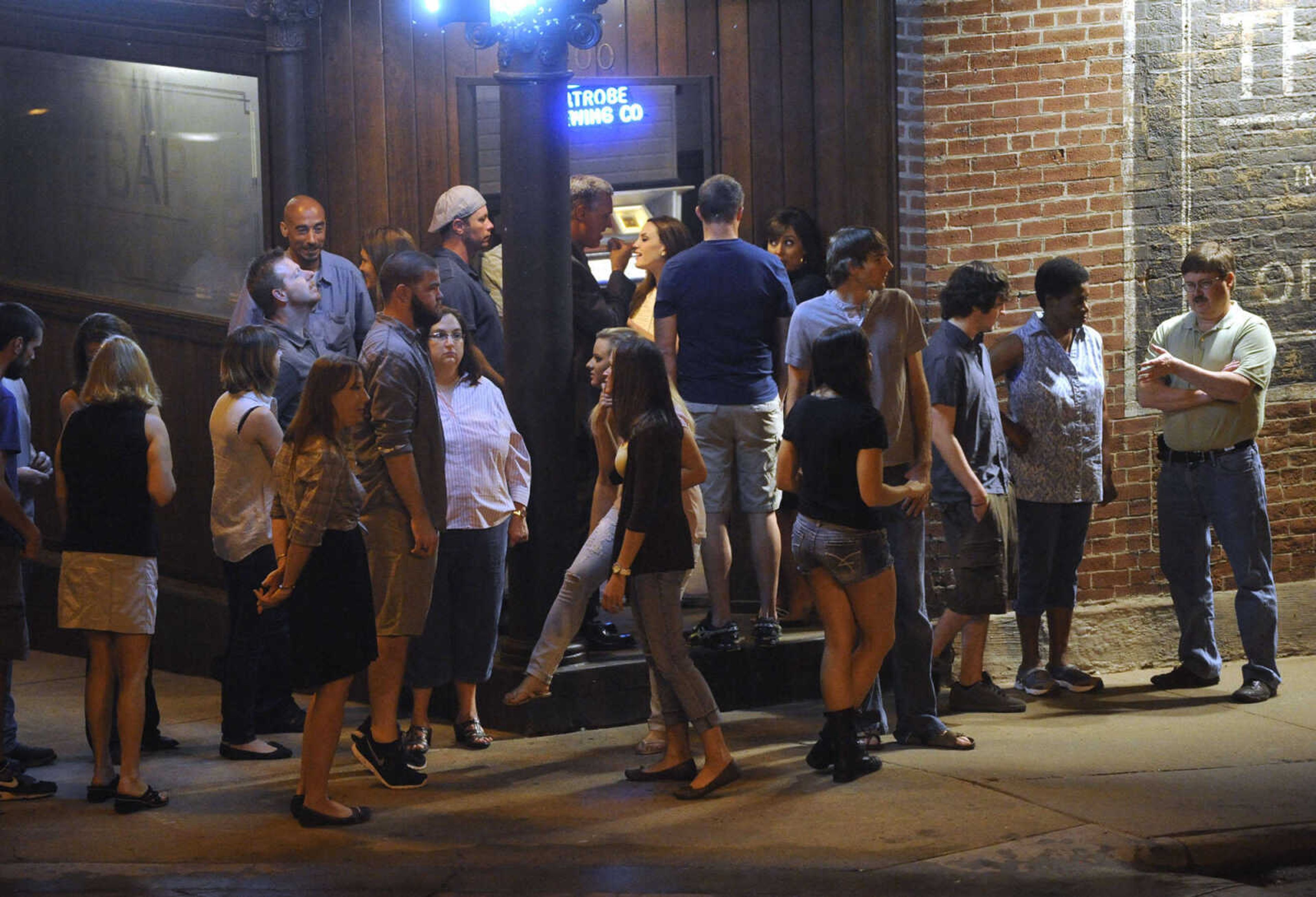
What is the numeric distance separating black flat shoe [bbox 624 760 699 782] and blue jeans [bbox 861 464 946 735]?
87 cm

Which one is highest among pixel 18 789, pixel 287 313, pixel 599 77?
pixel 599 77

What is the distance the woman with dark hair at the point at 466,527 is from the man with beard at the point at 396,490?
237 mm

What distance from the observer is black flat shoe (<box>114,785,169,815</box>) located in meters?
6.71

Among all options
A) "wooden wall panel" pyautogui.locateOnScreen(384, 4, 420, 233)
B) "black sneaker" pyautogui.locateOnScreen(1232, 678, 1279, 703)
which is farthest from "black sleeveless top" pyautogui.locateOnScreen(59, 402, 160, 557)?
"black sneaker" pyautogui.locateOnScreen(1232, 678, 1279, 703)

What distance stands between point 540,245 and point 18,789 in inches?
121

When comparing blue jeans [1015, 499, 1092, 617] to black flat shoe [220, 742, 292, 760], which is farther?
blue jeans [1015, 499, 1092, 617]

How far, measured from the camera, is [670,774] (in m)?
7.04

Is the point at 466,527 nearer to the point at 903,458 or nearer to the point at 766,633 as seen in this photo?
the point at 766,633

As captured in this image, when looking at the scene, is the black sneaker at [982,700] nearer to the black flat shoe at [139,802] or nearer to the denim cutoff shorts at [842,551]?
the denim cutoff shorts at [842,551]

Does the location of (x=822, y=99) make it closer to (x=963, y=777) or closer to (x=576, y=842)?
(x=963, y=777)

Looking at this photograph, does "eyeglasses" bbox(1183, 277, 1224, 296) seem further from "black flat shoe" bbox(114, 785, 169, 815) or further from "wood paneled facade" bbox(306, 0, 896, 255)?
"black flat shoe" bbox(114, 785, 169, 815)

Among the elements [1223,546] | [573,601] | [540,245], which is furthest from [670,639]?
[1223,546]

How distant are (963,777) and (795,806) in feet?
2.51

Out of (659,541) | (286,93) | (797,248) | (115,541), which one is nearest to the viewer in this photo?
(659,541)
